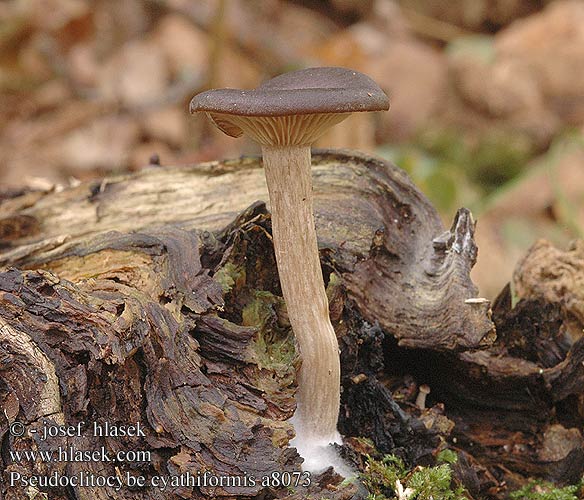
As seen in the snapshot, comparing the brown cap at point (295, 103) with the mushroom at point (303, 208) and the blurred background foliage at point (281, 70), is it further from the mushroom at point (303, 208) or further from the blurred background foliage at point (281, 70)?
the blurred background foliage at point (281, 70)

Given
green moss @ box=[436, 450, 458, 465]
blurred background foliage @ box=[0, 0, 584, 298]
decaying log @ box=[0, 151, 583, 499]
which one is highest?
blurred background foliage @ box=[0, 0, 584, 298]

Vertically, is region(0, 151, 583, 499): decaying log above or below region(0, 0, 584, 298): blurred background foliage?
below

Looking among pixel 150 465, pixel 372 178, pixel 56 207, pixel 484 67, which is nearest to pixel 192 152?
pixel 484 67

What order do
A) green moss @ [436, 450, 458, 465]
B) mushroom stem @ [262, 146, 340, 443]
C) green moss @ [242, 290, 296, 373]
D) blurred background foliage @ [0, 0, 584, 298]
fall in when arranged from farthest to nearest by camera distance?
blurred background foliage @ [0, 0, 584, 298], green moss @ [436, 450, 458, 465], green moss @ [242, 290, 296, 373], mushroom stem @ [262, 146, 340, 443]

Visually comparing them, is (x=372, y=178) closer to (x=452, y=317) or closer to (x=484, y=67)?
(x=452, y=317)

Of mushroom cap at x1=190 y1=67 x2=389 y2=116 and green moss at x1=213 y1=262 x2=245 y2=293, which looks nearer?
mushroom cap at x1=190 y1=67 x2=389 y2=116

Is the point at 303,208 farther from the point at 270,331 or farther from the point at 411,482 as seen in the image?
the point at 411,482

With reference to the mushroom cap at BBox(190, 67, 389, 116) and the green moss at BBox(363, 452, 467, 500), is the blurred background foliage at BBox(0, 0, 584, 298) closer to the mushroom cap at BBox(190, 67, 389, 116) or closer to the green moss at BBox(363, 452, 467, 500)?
the green moss at BBox(363, 452, 467, 500)

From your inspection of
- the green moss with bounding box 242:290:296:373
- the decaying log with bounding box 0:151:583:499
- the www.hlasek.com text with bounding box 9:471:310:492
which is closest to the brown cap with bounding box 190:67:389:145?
the decaying log with bounding box 0:151:583:499
